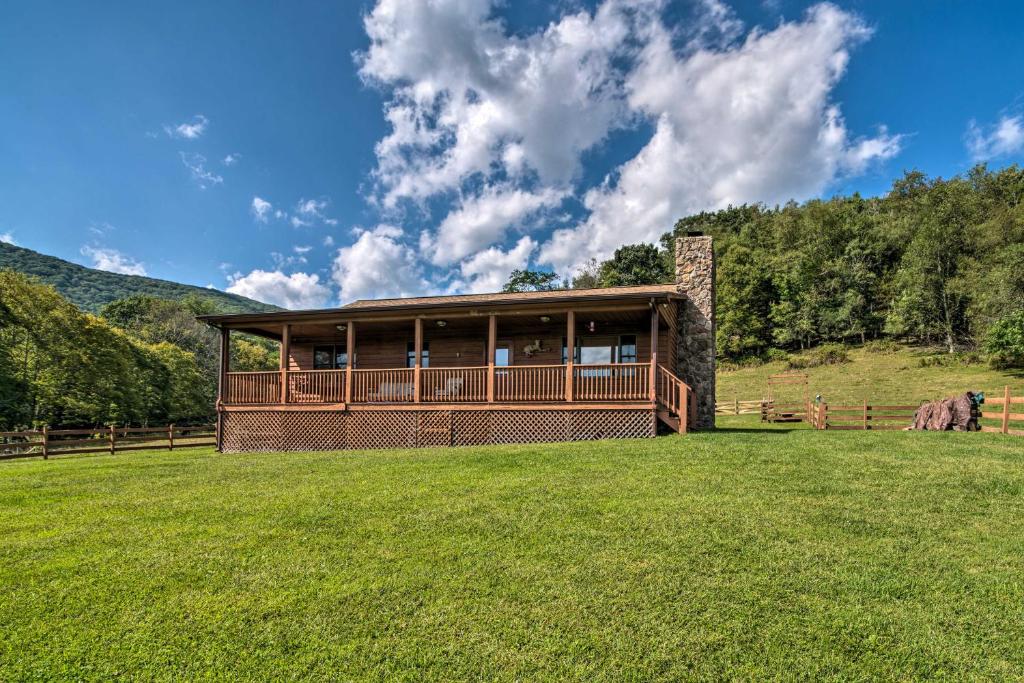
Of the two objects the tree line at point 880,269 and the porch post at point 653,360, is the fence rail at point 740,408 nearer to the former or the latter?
the tree line at point 880,269

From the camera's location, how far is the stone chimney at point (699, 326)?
47.6ft

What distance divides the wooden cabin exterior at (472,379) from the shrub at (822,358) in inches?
1028

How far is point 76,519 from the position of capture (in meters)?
6.10

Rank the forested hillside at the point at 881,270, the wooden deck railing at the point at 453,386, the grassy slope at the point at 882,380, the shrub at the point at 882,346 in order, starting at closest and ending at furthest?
the wooden deck railing at the point at 453,386
the grassy slope at the point at 882,380
the forested hillside at the point at 881,270
the shrub at the point at 882,346

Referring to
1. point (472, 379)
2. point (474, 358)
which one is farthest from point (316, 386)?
point (472, 379)

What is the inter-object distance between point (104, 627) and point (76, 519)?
357 cm

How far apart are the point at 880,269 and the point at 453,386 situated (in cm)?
4445

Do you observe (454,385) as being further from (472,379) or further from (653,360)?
(653,360)

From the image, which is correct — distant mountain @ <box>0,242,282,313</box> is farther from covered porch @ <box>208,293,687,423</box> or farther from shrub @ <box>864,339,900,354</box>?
shrub @ <box>864,339,900,354</box>

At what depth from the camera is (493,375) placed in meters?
12.9

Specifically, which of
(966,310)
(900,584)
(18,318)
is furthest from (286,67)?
(966,310)

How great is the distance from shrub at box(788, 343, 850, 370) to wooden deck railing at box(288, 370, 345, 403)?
33472mm

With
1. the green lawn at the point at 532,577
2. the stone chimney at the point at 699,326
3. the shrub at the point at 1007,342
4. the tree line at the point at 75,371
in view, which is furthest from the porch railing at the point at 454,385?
the shrub at the point at 1007,342

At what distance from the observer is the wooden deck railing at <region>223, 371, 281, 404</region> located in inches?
579
